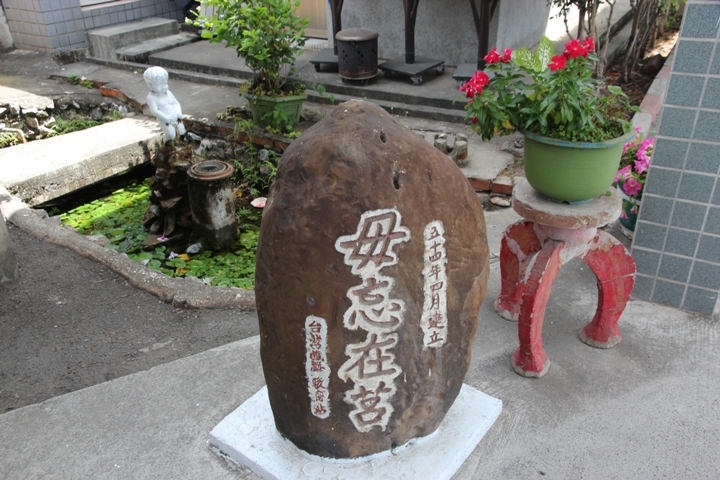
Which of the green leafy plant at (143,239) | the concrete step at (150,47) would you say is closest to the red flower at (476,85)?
the green leafy plant at (143,239)

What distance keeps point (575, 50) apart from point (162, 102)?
3863 millimetres

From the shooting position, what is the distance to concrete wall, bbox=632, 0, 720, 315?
112 inches

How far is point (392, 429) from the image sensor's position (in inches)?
87.4

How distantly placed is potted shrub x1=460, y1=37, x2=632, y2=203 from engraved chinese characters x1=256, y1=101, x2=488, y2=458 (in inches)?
30.1

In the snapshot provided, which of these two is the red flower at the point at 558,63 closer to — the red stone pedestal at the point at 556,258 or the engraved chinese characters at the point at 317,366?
the red stone pedestal at the point at 556,258

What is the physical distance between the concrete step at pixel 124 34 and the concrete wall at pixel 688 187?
798cm

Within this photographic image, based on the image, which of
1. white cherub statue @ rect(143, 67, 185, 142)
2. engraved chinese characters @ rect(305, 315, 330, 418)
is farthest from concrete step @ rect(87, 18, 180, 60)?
engraved chinese characters @ rect(305, 315, 330, 418)

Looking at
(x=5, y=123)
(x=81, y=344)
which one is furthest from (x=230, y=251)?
(x=5, y=123)

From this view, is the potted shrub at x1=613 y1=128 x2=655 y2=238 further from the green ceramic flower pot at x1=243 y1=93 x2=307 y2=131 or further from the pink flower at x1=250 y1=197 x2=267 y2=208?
the green ceramic flower pot at x1=243 y1=93 x2=307 y2=131

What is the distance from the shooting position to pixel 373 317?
1.95 metres

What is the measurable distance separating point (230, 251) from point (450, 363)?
3269mm

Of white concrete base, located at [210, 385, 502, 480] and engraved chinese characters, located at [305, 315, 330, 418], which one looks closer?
engraved chinese characters, located at [305, 315, 330, 418]

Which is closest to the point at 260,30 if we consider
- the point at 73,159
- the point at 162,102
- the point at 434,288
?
the point at 162,102

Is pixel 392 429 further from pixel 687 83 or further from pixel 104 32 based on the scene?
pixel 104 32
